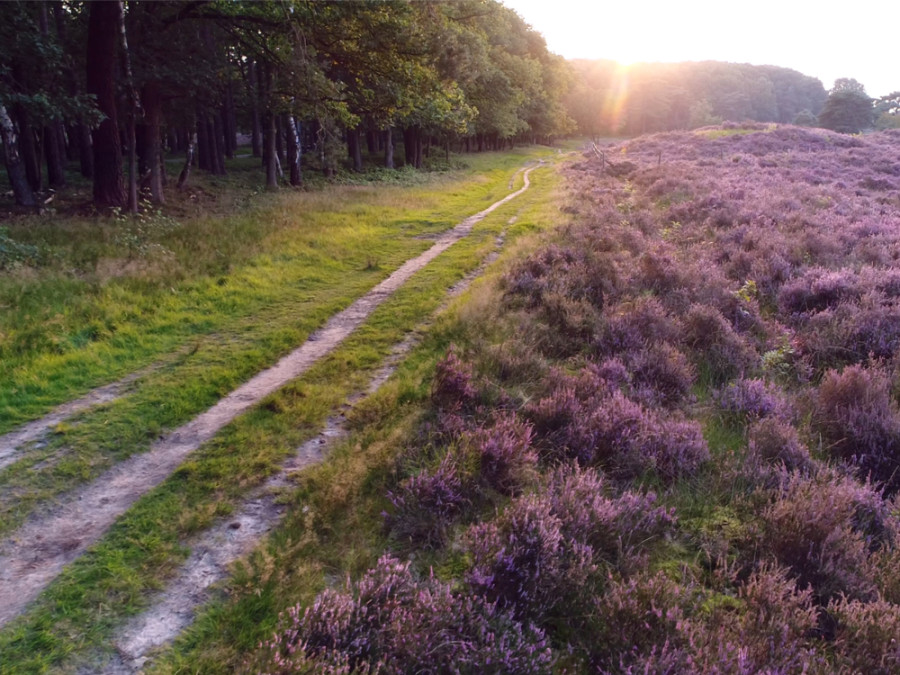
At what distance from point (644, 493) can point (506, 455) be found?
50.7 inches

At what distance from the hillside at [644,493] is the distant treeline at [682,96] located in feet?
357

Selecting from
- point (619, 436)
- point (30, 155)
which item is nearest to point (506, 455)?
point (619, 436)

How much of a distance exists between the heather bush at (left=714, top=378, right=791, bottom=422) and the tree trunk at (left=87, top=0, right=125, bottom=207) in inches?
654

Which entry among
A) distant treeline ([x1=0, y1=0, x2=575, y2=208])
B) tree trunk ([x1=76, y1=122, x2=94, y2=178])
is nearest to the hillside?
distant treeline ([x1=0, y1=0, x2=575, y2=208])

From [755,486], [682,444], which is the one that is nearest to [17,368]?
[682,444]

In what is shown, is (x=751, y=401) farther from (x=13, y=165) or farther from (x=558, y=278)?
(x=13, y=165)

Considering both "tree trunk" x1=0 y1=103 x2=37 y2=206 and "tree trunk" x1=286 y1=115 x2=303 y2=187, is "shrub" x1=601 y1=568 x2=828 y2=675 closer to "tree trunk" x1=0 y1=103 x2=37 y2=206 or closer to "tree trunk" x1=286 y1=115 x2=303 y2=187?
"tree trunk" x1=0 y1=103 x2=37 y2=206

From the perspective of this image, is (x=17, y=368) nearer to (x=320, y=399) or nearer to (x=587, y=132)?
(x=320, y=399)

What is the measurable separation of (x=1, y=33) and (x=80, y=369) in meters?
14.2

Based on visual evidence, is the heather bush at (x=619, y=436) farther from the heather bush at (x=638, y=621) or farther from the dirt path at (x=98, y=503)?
the dirt path at (x=98, y=503)

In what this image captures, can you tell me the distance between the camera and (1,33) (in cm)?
1441

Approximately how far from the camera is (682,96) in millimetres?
113938

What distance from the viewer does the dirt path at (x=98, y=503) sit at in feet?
12.1

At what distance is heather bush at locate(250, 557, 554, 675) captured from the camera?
2885 millimetres
